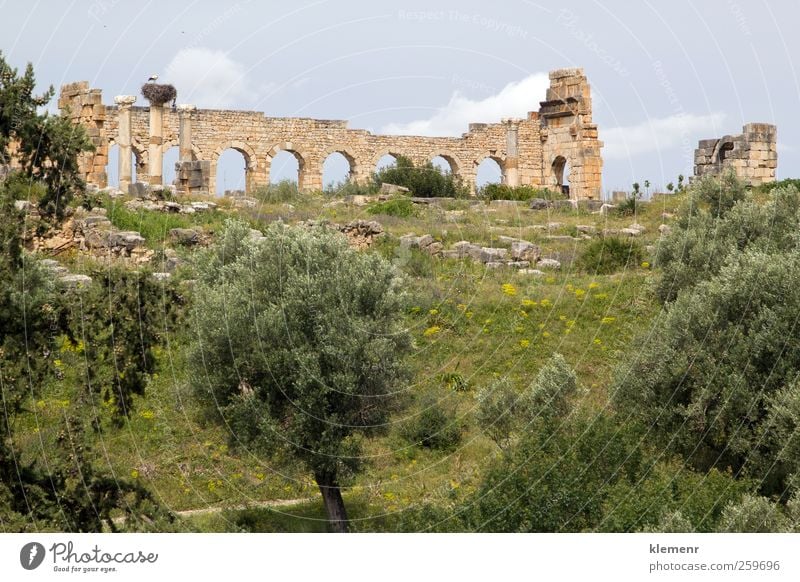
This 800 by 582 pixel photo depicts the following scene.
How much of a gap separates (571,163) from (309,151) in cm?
831

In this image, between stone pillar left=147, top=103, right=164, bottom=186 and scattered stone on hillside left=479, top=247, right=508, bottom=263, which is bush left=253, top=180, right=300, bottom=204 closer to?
stone pillar left=147, top=103, right=164, bottom=186

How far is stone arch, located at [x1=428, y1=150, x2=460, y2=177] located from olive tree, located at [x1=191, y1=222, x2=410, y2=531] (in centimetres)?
2534

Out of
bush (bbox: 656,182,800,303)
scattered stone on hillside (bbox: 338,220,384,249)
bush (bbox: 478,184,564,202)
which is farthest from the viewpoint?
bush (bbox: 478,184,564,202)

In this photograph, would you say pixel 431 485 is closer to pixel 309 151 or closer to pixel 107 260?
pixel 107 260

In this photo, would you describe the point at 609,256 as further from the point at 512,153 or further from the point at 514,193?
the point at 512,153

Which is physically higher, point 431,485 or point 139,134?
point 139,134

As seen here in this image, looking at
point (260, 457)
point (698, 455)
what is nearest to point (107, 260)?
point (260, 457)

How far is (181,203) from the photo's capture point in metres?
30.2

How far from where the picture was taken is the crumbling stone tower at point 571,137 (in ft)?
123

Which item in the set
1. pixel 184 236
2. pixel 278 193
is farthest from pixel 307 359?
pixel 278 193

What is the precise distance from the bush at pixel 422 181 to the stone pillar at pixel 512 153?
2745mm

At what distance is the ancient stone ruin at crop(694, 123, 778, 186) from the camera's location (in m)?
35.5

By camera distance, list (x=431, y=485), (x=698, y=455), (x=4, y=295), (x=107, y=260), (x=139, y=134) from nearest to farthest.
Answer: (x=4, y=295), (x=698, y=455), (x=431, y=485), (x=107, y=260), (x=139, y=134)
